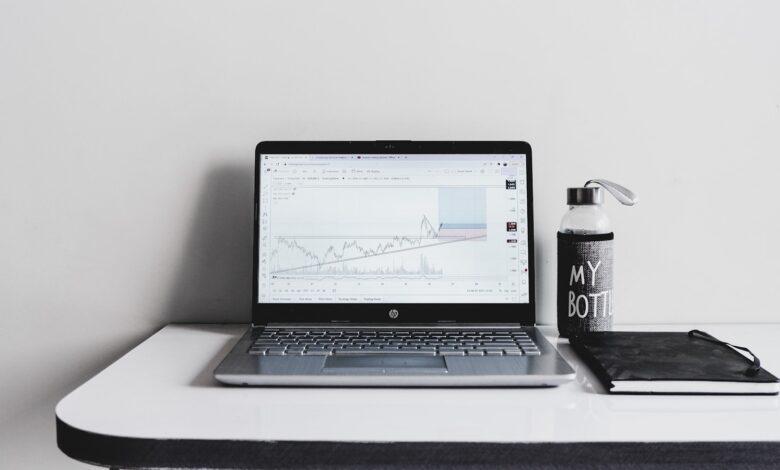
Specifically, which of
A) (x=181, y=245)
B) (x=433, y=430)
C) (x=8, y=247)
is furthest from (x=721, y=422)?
(x=8, y=247)

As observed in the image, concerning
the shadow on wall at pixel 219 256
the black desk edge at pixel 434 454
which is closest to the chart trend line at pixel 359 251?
the shadow on wall at pixel 219 256

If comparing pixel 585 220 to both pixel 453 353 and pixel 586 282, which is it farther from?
pixel 453 353

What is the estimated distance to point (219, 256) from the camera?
107cm

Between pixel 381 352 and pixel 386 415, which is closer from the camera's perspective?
pixel 386 415

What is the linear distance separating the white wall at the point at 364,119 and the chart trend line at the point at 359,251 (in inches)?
4.7

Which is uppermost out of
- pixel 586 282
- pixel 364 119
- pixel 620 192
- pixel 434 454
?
pixel 364 119

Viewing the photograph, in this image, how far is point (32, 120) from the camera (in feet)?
3.43

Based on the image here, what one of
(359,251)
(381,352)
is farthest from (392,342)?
(359,251)

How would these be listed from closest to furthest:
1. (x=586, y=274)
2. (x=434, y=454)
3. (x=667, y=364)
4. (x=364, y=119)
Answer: (x=434, y=454), (x=667, y=364), (x=586, y=274), (x=364, y=119)

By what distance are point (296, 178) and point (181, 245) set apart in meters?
0.23

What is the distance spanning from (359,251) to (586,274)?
0.32 meters

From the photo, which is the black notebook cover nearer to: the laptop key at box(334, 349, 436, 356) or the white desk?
the white desk

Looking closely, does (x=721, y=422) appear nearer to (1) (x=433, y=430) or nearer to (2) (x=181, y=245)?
(1) (x=433, y=430)

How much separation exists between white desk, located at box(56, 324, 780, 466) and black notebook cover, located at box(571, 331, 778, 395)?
1 centimetres
